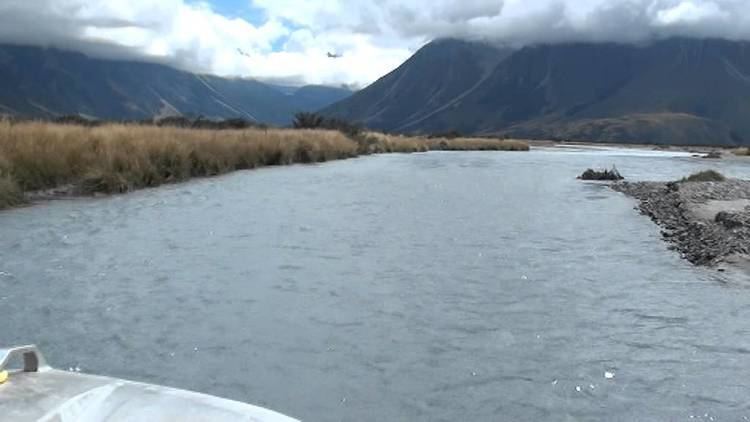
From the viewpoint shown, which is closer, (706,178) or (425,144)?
(706,178)

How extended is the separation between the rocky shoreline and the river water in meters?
0.48

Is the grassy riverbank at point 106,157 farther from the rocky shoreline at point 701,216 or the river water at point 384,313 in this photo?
the rocky shoreline at point 701,216

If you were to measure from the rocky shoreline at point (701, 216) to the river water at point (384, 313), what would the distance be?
1.58ft

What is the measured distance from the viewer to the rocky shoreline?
11.8 m

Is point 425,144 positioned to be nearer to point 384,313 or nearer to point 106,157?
point 106,157

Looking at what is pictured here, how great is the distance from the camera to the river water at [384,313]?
6.07m

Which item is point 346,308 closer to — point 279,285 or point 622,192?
point 279,285

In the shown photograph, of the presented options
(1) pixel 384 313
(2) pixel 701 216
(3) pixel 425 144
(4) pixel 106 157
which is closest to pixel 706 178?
(2) pixel 701 216

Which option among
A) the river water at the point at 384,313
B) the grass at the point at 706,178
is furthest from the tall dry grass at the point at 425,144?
the river water at the point at 384,313

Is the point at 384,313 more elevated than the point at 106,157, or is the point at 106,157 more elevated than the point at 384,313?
the point at 106,157

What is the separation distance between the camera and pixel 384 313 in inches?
328

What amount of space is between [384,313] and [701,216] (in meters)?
10.2

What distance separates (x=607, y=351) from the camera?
714 cm

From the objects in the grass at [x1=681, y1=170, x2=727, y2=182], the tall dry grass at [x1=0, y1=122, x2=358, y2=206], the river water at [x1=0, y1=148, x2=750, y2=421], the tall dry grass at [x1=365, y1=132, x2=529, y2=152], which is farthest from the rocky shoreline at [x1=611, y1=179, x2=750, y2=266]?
the tall dry grass at [x1=365, y1=132, x2=529, y2=152]
